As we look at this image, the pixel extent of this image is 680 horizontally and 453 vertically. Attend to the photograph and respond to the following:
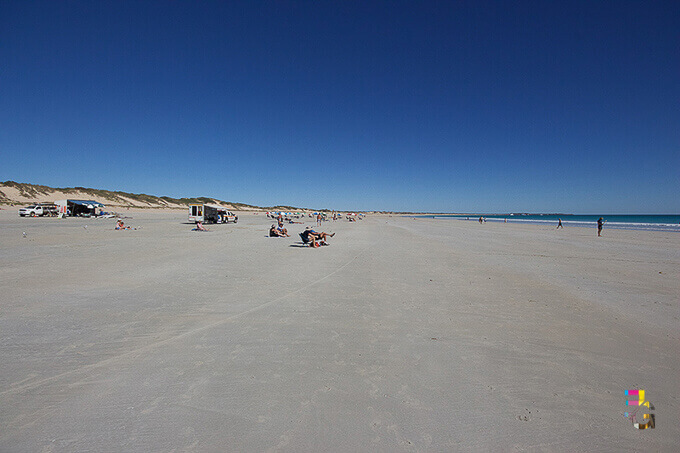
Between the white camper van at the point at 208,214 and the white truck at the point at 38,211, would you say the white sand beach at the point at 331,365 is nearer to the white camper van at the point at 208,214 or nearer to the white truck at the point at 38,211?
the white camper van at the point at 208,214

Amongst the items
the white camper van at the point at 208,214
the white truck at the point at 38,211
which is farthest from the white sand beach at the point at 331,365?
the white truck at the point at 38,211

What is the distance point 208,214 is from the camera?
36.3 m

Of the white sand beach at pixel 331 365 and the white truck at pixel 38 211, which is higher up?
the white truck at pixel 38 211

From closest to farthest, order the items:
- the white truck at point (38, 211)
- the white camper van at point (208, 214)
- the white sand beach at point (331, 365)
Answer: the white sand beach at point (331, 365)
the white camper van at point (208, 214)
the white truck at point (38, 211)

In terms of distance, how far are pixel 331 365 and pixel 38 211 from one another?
5736 cm

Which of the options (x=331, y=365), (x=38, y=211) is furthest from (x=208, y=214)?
(x=331, y=365)

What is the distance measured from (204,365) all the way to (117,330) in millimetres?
2083

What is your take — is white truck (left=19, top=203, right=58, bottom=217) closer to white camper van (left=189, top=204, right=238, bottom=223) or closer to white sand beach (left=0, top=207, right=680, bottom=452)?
white camper van (left=189, top=204, right=238, bottom=223)

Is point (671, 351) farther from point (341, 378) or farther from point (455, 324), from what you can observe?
point (341, 378)

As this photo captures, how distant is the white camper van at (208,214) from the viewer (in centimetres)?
3416

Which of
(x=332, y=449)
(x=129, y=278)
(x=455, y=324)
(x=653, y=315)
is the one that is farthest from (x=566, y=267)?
(x=129, y=278)

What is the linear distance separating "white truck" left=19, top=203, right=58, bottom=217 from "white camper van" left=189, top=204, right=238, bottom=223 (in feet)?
83.1

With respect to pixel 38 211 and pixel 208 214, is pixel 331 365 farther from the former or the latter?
pixel 38 211

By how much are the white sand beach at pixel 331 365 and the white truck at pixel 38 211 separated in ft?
157
